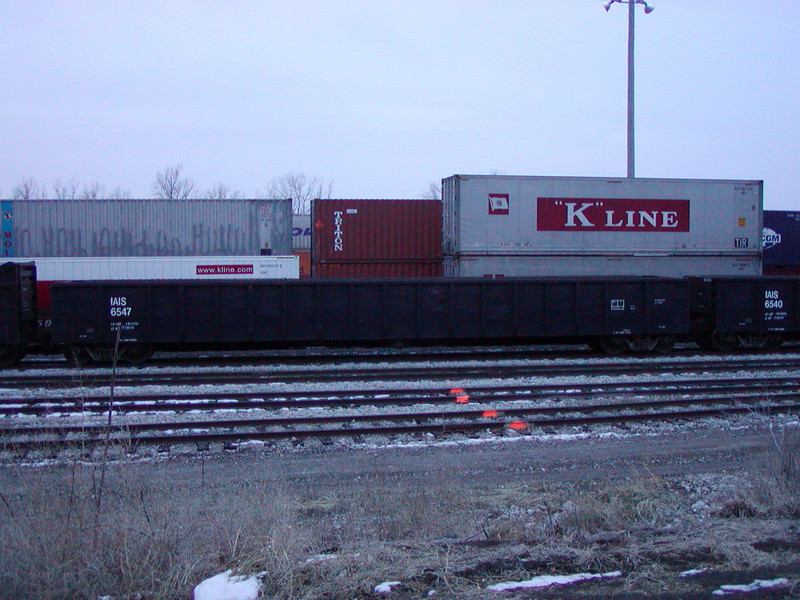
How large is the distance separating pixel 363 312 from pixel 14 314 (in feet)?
28.1

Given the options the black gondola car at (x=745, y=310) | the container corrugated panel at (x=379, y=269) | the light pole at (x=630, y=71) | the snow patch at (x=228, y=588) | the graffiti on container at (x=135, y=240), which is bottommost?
the snow patch at (x=228, y=588)

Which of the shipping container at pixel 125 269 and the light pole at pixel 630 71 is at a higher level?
the light pole at pixel 630 71

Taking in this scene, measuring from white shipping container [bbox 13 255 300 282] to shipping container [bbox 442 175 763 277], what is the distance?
17.8ft

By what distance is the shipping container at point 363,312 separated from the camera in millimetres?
17156

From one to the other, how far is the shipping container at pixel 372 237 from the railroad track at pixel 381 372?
4196mm

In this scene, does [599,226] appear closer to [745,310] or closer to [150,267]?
[745,310]

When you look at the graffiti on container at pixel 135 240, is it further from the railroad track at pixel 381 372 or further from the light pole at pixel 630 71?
the light pole at pixel 630 71

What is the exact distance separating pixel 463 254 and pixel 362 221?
10.5ft

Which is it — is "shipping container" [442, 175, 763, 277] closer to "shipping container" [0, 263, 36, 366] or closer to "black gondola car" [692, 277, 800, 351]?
"black gondola car" [692, 277, 800, 351]

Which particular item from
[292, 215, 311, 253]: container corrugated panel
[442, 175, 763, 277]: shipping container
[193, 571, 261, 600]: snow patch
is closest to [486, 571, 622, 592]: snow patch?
[193, 571, 261, 600]: snow patch

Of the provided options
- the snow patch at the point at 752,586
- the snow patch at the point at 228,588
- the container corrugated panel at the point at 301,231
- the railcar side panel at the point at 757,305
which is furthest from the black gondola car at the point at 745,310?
the container corrugated panel at the point at 301,231

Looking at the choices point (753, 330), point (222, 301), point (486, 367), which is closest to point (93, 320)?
point (222, 301)

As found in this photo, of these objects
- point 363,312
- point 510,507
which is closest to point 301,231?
point 363,312

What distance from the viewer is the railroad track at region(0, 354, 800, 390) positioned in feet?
47.1
